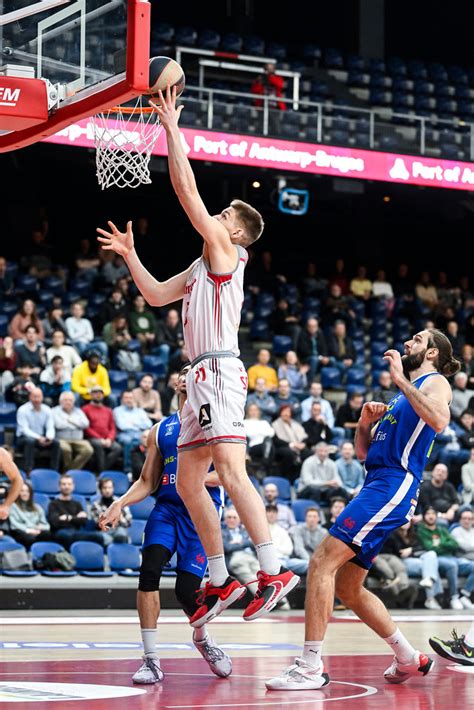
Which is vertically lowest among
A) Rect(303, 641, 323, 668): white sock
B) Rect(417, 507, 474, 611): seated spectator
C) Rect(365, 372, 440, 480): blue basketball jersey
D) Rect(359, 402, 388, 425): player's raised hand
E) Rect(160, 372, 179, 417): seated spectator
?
Rect(417, 507, 474, 611): seated spectator

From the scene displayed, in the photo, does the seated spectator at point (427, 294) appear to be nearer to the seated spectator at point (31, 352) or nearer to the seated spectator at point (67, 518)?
the seated spectator at point (31, 352)

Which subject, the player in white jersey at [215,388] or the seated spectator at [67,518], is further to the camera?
the seated spectator at [67,518]

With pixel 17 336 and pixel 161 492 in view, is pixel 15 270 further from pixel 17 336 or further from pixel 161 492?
pixel 161 492

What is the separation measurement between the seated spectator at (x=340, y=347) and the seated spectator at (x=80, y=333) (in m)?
4.56

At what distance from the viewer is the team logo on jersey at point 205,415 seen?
21.8ft

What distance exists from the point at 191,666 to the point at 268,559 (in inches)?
81.9

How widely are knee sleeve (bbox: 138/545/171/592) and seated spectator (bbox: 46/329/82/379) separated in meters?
8.61

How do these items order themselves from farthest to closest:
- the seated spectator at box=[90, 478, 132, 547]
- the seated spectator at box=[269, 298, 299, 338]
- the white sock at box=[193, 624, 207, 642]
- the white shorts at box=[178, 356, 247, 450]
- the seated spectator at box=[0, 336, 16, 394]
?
the seated spectator at box=[269, 298, 299, 338] < the seated spectator at box=[0, 336, 16, 394] < the seated spectator at box=[90, 478, 132, 547] < the white sock at box=[193, 624, 207, 642] < the white shorts at box=[178, 356, 247, 450]

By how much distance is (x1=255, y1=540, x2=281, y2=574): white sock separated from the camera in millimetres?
6484

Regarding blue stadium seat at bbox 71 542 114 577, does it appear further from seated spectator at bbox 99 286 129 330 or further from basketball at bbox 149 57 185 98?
basketball at bbox 149 57 185 98

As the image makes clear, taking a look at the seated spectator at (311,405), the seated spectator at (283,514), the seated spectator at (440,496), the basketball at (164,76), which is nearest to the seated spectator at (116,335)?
the seated spectator at (311,405)

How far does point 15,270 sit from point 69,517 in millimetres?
6493

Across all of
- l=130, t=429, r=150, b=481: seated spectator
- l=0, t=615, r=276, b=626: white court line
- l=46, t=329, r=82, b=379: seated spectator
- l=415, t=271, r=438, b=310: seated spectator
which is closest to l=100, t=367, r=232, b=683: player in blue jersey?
l=0, t=615, r=276, b=626: white court line

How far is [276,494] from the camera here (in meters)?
15.0
